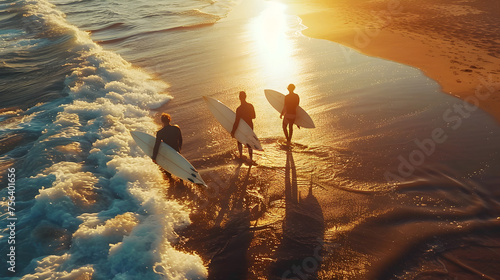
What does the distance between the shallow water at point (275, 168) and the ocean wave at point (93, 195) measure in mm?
33

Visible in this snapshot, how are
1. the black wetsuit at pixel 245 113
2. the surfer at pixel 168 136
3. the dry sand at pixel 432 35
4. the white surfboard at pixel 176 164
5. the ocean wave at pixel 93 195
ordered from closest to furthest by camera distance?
the ocean wave at pixel 93 195 < the white surfboard at pixel 176 164 < the surfer at pixel 168 136 < the black wetsuit at pixel 245 113 < the dry sand at pixel 432 35

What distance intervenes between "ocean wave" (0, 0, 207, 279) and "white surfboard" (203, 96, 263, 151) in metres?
2.08

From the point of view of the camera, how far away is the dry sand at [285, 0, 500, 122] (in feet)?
39.9

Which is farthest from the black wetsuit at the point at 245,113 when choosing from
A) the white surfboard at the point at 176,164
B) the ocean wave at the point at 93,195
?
the ocean wave at the point at 93,195

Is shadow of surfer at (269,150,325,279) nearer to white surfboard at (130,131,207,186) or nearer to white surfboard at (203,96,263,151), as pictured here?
white surfboard at (203,96,263,151)

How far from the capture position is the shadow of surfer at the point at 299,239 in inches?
206

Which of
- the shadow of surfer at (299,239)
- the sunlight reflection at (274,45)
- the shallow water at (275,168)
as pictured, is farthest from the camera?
the sunlight reflection at (274,45)

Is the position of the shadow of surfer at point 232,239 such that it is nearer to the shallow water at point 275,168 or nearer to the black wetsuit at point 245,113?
the shallow water at point 275,168

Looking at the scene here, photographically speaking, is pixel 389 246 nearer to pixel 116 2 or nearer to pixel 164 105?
pixel 164 105

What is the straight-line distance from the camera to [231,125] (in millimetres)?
8906

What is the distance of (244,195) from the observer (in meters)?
6.99

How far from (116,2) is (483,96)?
112ft

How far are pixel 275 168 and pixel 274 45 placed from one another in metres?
11.1

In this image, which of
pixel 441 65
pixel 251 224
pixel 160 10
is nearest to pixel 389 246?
pixel 251 224
